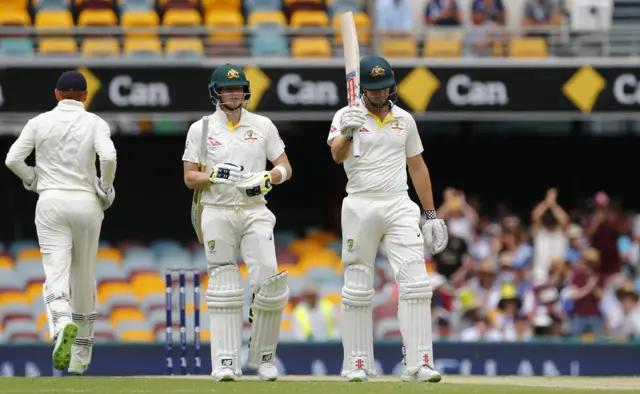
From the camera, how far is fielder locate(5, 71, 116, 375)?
9.39 metres

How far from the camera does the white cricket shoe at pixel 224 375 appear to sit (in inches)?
354

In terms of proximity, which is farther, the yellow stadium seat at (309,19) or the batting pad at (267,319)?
the yellow stadium seat at (309,19)

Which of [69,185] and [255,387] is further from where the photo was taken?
[69,185]

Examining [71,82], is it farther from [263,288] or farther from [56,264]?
[263,288]

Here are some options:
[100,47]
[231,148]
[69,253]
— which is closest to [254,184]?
[231,148]

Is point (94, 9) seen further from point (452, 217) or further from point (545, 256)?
point (545, 256)

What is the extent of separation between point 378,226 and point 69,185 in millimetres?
1953

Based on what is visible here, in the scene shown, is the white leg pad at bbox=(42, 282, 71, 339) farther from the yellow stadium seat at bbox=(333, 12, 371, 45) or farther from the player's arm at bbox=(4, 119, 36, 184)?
the yellow stadium seat at bbox=(333, 12, 371, 45)

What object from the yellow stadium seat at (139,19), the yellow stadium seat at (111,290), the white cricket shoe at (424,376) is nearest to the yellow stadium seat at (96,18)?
the yellow stadium seat at (139,19)

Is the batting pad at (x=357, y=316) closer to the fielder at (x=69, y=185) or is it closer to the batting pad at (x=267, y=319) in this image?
the batting pad at (x=267, y=319)

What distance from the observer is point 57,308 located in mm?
9172

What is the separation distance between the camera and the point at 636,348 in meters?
13.2

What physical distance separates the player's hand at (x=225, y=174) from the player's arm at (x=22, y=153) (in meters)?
1.28

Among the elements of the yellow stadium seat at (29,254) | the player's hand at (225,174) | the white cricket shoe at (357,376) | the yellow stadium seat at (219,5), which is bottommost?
the yellow stadium seat at (29,254)
